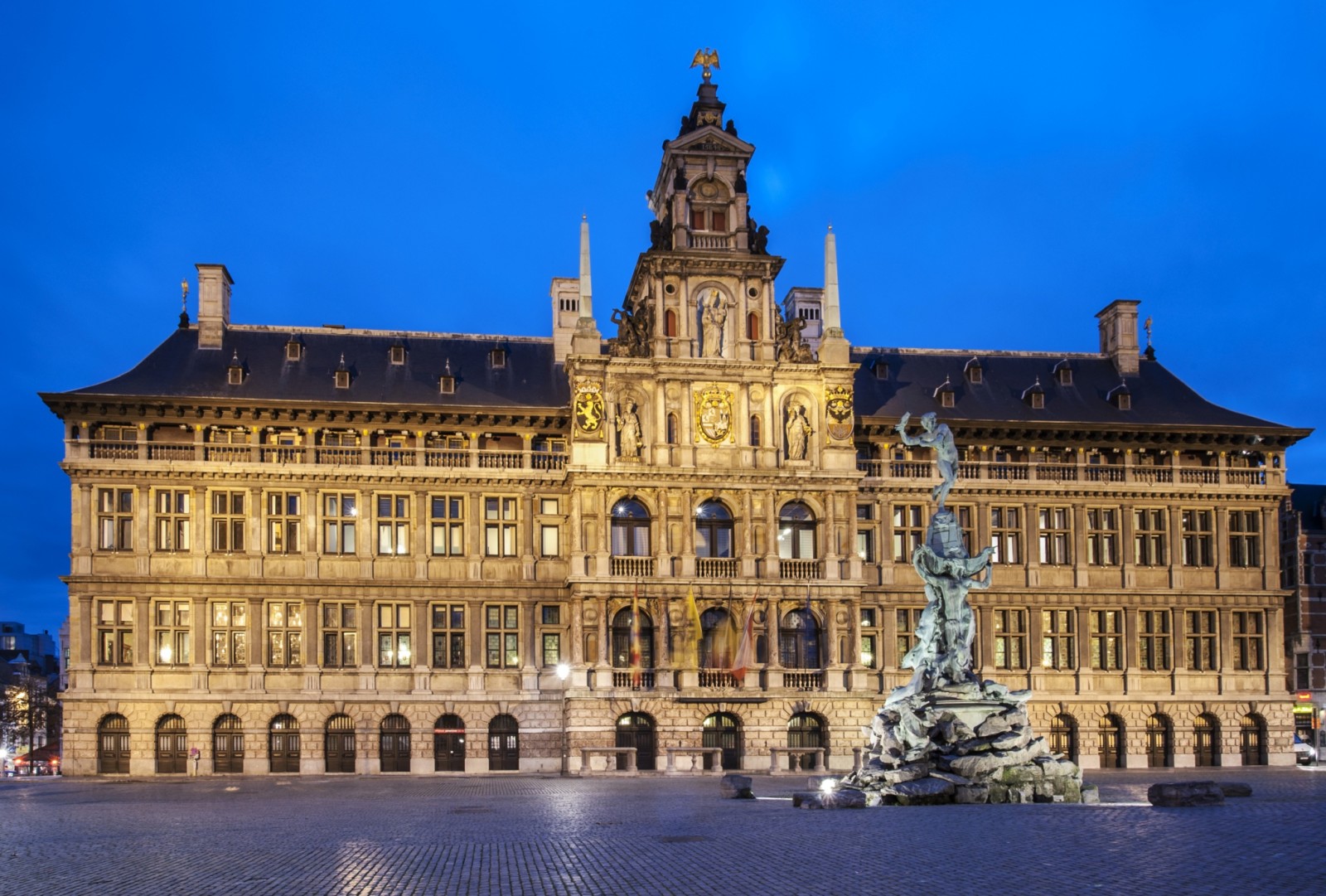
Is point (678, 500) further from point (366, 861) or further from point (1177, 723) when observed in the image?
point (366, 861)

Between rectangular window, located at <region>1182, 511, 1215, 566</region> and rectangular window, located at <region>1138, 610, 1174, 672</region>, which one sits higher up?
rectangular window, located at <region>1182, 511, 1215, 566</region>

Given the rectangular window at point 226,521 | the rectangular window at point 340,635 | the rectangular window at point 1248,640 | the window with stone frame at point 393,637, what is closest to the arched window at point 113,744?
the rectangular window at point 226,521

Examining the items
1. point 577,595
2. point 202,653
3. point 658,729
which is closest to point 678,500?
point 577,595

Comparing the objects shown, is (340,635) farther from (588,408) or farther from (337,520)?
(588,408)

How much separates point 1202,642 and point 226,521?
4219 cm

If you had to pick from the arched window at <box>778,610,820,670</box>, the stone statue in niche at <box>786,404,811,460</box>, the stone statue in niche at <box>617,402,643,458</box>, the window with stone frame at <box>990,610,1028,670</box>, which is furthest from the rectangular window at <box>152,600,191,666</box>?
the window with stone frame at <box>990,610,1028,670</box>

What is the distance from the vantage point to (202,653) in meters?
56.3

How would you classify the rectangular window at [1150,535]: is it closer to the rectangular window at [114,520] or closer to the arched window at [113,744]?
the rectangular window at [114,520]

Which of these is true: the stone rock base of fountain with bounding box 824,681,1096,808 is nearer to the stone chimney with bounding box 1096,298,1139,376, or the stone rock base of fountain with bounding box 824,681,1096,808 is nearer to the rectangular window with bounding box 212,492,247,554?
the rectangular window with bounding box 212,492,247,554

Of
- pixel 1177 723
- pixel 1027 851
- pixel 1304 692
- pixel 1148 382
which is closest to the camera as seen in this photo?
pixel 1027 851

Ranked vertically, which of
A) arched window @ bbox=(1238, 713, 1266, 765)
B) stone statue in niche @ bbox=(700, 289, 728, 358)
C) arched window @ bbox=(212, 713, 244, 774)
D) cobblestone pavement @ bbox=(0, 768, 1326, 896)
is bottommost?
arched window @ bbox=(1238, 713, 1266, 765)

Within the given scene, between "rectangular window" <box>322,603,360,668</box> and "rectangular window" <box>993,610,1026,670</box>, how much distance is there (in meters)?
27.2

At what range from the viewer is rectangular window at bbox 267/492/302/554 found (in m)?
57.6

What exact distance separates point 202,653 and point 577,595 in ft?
49.4
